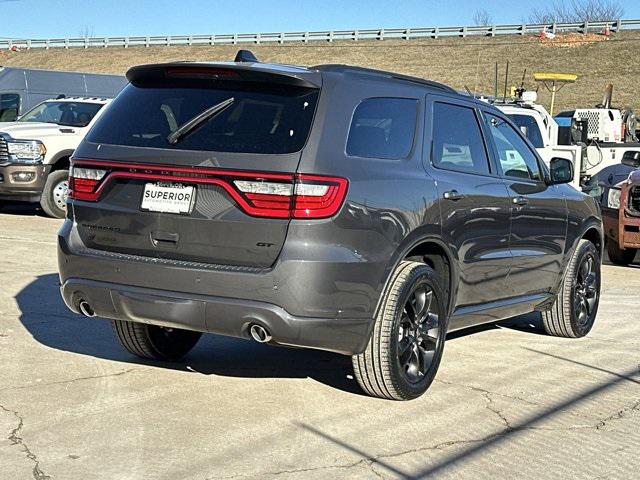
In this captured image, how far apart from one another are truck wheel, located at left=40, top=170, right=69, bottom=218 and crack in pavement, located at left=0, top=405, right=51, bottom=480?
11.0m

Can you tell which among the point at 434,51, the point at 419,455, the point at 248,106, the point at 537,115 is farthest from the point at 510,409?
the point at 434,51

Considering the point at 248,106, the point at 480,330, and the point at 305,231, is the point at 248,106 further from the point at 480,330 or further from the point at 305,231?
the point at 480,330

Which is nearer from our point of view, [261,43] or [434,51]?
[434,51]

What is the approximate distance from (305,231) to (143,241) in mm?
909

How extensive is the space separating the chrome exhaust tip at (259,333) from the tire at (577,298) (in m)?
3.43

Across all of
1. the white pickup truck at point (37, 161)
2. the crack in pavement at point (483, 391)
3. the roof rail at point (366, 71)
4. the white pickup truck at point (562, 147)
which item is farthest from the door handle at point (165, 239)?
the white pickup truck at point (37, 161)

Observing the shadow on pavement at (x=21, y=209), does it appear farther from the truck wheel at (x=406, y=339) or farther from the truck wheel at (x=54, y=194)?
the truck wheel at (x=406, y=339)

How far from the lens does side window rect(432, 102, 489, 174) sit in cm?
648

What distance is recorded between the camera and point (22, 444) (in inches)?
196

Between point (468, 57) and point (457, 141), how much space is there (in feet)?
192

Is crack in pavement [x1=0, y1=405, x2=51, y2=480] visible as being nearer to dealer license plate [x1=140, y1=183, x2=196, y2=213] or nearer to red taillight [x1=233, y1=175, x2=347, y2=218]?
dealer license plate [x1=140, y1=183, x2=196, y2=213]

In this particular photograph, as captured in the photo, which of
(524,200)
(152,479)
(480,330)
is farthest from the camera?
(480,330)

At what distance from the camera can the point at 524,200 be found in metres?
7.30

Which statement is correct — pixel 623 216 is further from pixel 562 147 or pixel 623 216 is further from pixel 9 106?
pixel 9 106
